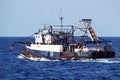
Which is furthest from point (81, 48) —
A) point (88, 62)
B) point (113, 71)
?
point (113, 71)

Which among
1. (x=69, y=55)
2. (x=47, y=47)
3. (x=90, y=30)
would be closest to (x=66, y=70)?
(x=69, y=55)

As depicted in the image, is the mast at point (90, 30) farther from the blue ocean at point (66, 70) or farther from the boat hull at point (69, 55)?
the blue ocean at point (66, 70)

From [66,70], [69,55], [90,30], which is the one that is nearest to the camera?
[66,70]

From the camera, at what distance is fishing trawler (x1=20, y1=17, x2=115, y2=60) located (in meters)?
114

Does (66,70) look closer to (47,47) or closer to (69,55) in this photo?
(69,55)

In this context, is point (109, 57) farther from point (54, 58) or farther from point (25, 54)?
point (25, 54)

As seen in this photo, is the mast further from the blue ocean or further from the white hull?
the blue ocean

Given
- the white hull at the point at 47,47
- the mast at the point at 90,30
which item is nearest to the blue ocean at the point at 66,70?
the white hull at the point at 47,47

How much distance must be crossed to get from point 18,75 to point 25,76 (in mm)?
2572

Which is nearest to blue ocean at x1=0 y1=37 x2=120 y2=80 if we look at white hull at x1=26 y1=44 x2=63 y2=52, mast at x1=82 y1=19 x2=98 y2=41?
white hull at x1=26 y1=44 x2=63 y2=52

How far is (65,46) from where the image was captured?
4690 inches

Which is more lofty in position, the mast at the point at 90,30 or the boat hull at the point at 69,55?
the mast at the point at 90,30

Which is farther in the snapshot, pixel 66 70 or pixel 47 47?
pixel 47 47

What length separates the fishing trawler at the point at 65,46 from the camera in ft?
374
